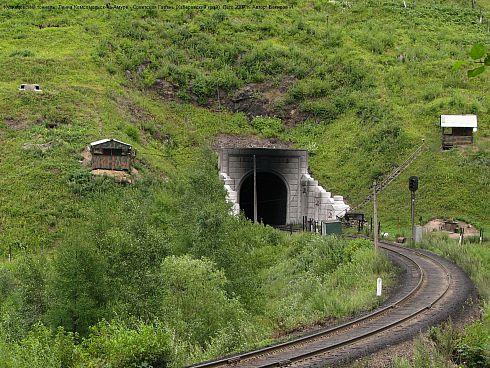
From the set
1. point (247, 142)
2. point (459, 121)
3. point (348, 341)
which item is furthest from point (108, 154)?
point (348, 341)

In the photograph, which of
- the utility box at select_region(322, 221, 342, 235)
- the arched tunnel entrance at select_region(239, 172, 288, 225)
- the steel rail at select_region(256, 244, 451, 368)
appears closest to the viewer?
the steel rail at select_region(256, 244, 451, 368)

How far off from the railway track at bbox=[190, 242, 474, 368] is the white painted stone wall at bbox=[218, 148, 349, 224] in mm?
24239

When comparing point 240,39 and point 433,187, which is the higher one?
point 240,39

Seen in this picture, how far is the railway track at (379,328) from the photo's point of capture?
13.0 metres

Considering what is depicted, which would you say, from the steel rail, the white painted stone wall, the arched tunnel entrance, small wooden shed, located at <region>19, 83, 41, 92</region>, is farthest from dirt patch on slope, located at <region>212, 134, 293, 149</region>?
the steel rail

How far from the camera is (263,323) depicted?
21.3 m

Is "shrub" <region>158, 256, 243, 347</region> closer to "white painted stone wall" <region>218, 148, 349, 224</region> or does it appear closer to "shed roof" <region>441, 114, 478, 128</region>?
"white painted stone wall" <region>218, 148, 349, 224</region>

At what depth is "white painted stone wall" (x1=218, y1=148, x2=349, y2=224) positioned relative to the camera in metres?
47.7

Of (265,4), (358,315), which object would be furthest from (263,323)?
(265,4)

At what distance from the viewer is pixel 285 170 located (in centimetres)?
4897

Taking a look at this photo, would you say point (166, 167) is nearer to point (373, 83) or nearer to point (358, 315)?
point (373, 83)

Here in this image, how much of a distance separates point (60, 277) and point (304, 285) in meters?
10.2

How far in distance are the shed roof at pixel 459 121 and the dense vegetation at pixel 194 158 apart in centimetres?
189

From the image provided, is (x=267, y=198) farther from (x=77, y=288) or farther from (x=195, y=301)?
(x=77, y=288)
